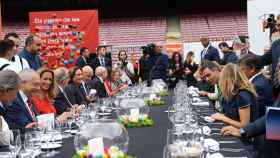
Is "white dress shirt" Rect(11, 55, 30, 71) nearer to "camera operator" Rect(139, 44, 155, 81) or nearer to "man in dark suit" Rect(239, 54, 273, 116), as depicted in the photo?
"man in dark suit" Rect(239, 54, 273, 116)

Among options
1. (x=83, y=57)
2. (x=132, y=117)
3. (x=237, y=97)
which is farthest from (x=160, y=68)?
(x=237, y=97)

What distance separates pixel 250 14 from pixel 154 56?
3.69 metres

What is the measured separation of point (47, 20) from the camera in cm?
1190

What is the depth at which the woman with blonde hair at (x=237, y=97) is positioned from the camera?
378cm

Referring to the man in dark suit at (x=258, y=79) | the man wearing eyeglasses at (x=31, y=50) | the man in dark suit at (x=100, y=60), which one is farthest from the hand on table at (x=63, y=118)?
the man in dark suit at (x=100, y=60)

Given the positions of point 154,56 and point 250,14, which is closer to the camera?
point 250,14

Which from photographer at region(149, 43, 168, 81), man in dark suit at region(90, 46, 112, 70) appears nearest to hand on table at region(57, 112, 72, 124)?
man in dark suit at region(90, 46, 112, 70)

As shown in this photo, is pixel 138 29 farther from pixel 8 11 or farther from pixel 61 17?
pixel 61 17

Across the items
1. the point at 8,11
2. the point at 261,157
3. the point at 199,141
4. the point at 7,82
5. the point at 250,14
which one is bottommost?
the point at 261,157

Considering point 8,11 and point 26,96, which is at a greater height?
point 8,11

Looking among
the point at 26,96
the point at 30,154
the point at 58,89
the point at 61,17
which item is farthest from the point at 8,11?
the point at 30,154

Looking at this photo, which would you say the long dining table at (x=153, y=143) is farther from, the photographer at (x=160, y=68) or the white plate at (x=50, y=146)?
the photographer at (x=160, y=68)

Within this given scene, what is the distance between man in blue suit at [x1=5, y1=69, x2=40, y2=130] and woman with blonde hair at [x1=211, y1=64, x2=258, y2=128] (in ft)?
4.85

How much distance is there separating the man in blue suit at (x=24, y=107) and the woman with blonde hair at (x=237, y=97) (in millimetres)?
1477
